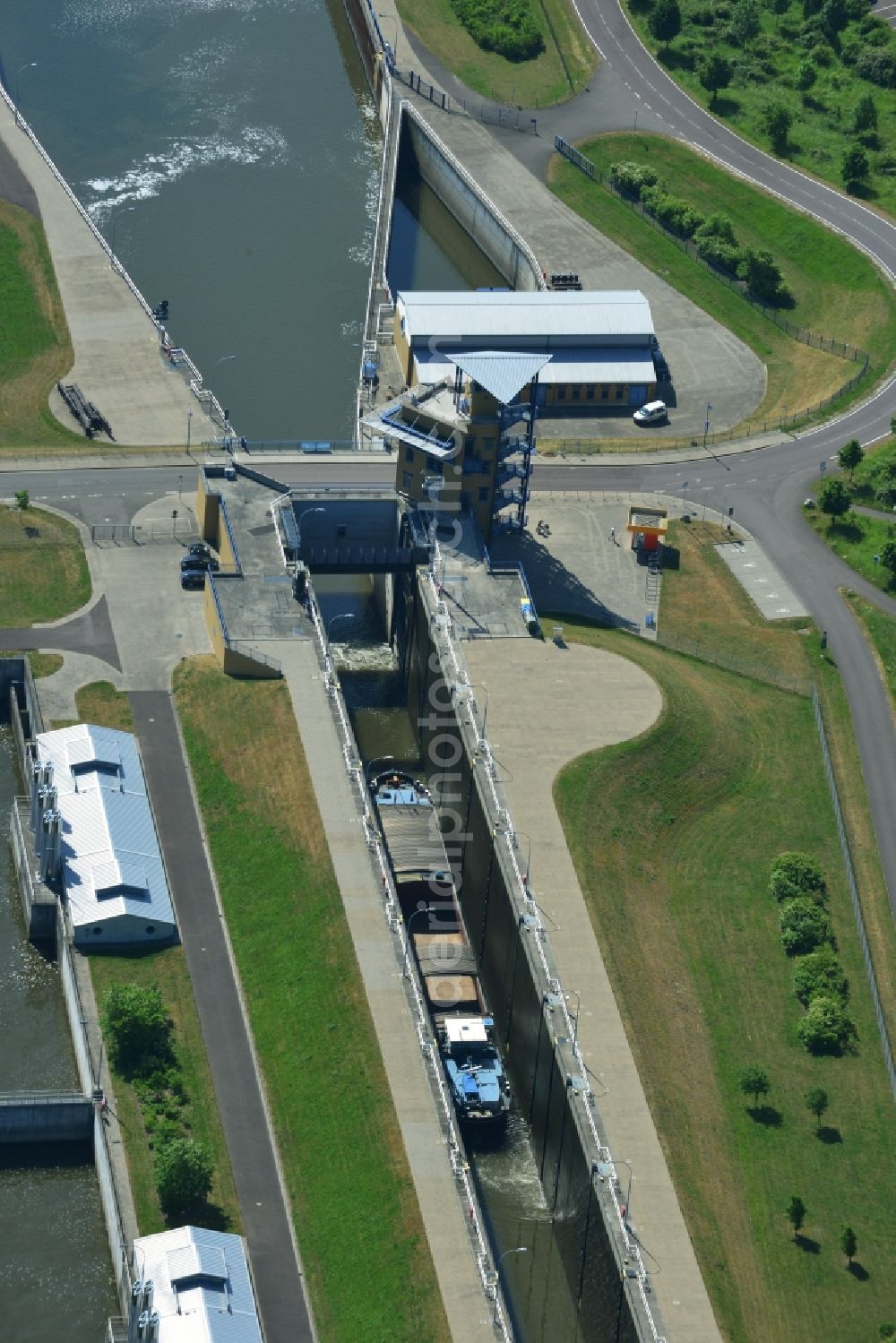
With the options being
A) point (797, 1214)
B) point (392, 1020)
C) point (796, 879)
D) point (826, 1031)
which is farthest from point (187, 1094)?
point (796, 879)

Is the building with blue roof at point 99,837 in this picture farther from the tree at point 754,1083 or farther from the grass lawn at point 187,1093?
the tree at point 754,1083

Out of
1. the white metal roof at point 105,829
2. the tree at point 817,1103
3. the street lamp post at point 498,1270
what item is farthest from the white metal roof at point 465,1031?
the tree at point 817,1103

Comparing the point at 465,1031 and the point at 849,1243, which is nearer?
the point at 849,1243

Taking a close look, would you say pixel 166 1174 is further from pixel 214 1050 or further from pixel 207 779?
pixel 207 779

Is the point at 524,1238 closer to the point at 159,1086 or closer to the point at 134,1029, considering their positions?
the point at 159,1086

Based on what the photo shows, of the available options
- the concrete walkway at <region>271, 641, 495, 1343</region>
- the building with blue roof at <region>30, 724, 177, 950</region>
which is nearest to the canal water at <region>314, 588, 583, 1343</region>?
the concrete walkway at <region>271, 641, 495, 1343</region>

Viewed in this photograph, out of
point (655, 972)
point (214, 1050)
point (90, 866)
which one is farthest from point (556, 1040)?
point (90, 866)

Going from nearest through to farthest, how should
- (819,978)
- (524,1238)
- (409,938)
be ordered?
(524,1238) < (819,978) < (409,938)
